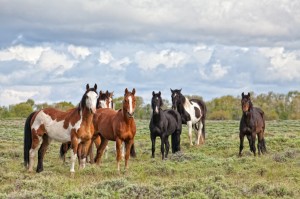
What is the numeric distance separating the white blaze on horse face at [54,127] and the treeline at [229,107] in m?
66.0

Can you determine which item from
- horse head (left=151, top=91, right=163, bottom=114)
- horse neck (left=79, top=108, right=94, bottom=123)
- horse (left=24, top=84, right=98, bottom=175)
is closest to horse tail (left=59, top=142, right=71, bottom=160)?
horse (left=24, top=84, right=98, bottom=175)

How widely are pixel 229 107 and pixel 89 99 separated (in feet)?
259

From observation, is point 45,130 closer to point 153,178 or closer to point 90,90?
point 90,90

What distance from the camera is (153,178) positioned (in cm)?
1230

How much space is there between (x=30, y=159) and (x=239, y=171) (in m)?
5.92

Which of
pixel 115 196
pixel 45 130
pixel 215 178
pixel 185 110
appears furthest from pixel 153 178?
pixel 185 110

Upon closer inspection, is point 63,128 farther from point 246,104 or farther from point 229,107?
point 229,107

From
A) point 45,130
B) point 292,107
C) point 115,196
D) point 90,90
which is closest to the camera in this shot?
point 115,196

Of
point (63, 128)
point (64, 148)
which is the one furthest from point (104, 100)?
point (63, 128)

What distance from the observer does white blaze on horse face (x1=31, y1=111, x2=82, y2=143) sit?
1330cm

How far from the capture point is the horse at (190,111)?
2191 cm

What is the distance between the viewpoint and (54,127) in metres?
13.5

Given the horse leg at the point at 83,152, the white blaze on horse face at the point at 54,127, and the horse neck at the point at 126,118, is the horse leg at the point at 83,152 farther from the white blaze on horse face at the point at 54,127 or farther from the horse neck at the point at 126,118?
the horse neck at the point at 126,118

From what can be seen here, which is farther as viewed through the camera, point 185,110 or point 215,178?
point 185,110
